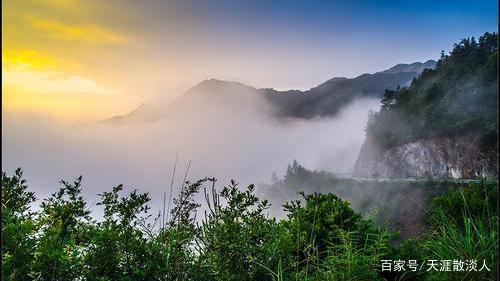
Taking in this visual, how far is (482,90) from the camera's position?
2165 inches

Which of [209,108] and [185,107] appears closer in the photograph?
[185,107]

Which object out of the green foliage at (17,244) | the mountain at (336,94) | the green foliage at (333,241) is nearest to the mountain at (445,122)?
the green foliage at (333,241)

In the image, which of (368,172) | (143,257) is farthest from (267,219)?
(368,172)

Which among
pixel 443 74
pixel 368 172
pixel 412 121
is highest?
pixel 443 74

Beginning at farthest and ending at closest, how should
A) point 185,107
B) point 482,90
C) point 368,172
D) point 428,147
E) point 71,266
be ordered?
1. point 185,107
2. point 368,172
3. point 428,147
4. point 482,90
5. point 71,266

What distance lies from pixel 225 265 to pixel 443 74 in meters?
69.7

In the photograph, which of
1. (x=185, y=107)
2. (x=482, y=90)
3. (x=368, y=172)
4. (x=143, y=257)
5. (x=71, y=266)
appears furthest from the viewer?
(x=185, y=107)

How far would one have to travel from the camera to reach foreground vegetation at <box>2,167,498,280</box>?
328 centimetres

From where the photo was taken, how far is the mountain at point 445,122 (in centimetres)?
5312

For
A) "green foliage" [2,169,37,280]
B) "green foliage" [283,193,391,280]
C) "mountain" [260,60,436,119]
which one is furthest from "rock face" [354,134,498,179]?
"mountain" [260,60,436,119]

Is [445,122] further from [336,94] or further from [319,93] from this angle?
[336,94]

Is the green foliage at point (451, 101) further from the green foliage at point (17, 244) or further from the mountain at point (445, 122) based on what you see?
the green foliage at point (17, 244)

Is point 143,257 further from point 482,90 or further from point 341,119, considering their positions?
point 341,119

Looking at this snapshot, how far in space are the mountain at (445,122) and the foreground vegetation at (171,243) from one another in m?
46.5
